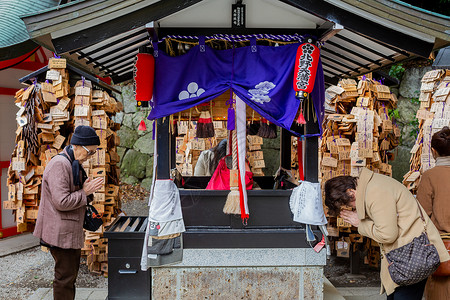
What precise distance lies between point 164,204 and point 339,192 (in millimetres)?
2166

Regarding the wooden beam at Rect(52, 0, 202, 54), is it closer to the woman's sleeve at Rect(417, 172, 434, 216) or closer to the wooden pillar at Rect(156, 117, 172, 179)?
the wooden pillar at Rect(156, 117, 172, 179)

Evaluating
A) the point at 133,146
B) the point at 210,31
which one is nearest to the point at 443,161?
the point at 210,31

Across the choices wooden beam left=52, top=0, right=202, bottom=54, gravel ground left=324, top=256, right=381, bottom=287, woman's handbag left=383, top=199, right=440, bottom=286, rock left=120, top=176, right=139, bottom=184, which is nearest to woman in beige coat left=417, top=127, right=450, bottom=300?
woman's handbag left=383, top=199, right=440, bottom=286

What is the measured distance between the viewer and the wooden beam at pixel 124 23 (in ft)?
13.5

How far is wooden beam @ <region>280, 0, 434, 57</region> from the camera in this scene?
424 cm

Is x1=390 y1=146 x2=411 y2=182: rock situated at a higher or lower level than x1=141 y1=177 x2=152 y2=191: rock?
higher

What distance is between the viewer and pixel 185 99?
4.65 meters

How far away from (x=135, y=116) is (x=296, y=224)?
12.2m

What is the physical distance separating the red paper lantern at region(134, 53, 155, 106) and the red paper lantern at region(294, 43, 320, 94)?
1.83 m

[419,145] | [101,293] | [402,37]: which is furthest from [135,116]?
[402,37]

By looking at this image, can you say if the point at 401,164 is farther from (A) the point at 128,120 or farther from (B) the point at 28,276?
(B) the point at 28,276

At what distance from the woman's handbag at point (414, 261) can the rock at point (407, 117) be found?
36.6 ft

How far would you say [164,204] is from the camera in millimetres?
4637

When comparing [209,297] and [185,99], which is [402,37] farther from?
[209,297]
